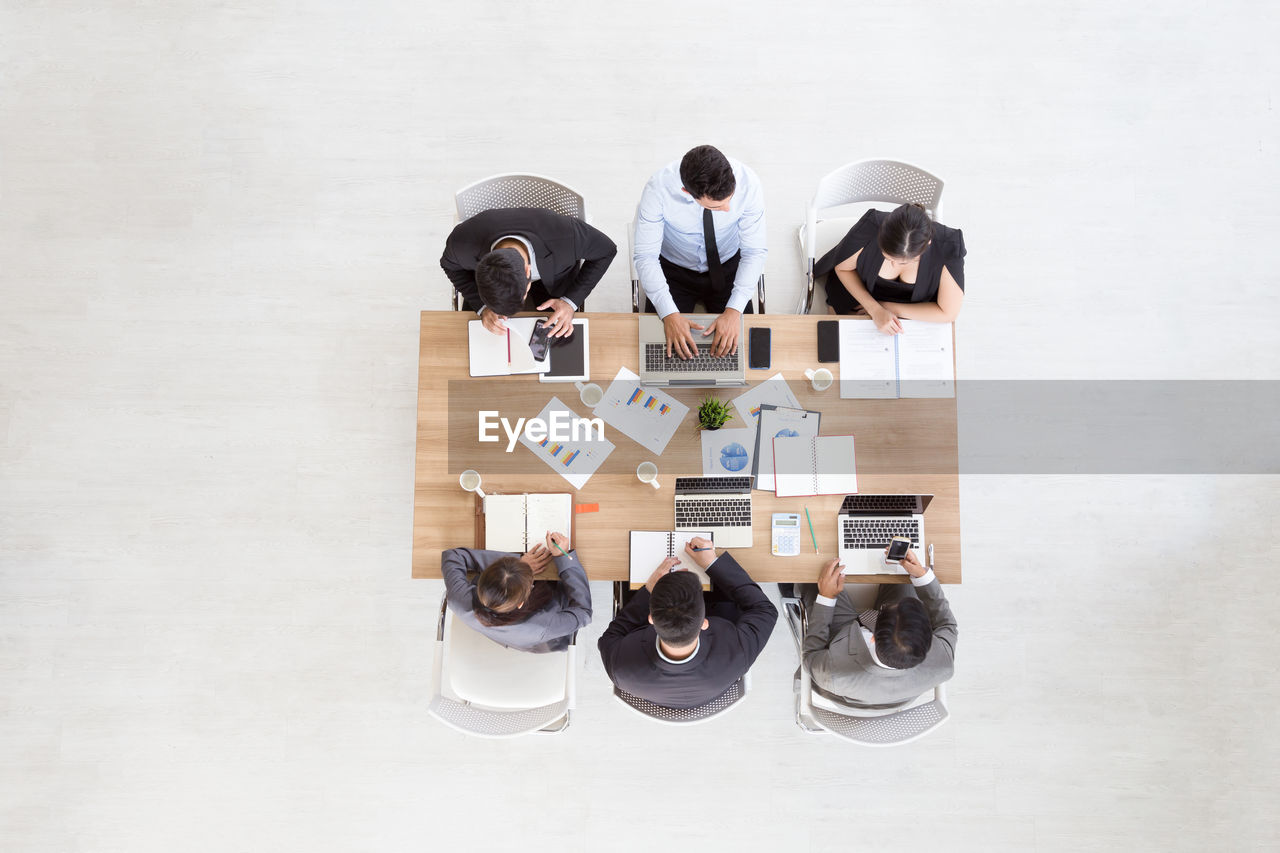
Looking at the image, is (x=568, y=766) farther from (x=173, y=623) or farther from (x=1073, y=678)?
(x=1073, y=678)

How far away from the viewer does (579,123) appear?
371 centimetres

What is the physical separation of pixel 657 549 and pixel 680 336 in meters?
0.80

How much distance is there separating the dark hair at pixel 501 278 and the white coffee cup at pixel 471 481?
641 millimetres

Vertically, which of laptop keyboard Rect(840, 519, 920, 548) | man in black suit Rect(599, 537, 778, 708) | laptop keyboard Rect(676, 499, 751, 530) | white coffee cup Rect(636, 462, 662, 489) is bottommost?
man in black suit Rect(599, 537, 778, 708)

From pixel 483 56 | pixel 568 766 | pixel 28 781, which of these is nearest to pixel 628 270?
pixel 483 56

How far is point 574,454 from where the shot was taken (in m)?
2.73

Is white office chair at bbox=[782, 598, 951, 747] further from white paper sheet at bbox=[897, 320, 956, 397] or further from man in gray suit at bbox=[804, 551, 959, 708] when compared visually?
white paper sheet at bbox=[897, 320, 956, 397]

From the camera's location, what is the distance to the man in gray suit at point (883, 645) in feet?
8.06

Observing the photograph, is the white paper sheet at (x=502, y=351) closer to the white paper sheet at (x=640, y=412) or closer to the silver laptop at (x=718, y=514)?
the white paper sheet at (x=640, y=412)

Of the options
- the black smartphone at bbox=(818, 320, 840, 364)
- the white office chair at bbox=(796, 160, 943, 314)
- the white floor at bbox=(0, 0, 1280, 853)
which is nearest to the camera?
the black smartphone at bbox=(818, 320, 840, 364)

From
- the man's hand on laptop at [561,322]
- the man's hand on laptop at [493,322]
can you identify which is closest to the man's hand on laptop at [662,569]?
the man's hand on laptop at [561,322]

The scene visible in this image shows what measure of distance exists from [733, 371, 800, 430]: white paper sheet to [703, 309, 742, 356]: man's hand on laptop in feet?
0.58

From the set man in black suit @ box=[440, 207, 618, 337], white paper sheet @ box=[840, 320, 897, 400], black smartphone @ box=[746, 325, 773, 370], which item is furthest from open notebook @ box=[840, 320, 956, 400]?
man in black suit @ box=[440, 207, 618, 337]

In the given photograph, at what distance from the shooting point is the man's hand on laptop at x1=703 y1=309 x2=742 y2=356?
8.98ft
